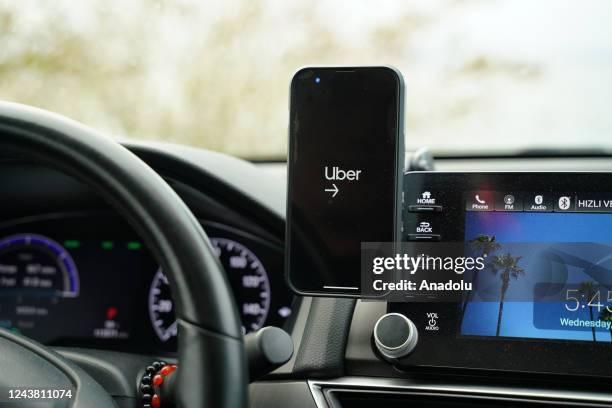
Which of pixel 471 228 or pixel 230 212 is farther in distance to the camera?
pixel 230 212

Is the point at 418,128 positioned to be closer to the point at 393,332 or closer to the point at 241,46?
the point at 241,46

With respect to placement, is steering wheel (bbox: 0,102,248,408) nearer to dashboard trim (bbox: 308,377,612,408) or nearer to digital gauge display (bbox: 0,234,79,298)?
dashboard trim (bbox: 308,377,612,408)

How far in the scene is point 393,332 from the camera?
2.92 feet

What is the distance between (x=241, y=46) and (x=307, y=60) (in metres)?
0.16

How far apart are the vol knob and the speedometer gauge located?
361 millimetres

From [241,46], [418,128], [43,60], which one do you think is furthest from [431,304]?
[43,60]

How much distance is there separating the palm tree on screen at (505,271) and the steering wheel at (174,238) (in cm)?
38

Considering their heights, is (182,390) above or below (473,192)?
below

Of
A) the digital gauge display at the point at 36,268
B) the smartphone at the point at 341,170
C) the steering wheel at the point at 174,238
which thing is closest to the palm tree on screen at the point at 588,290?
the smartphone at the point at 341,170

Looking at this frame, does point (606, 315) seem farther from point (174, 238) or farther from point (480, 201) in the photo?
point (174, 238)

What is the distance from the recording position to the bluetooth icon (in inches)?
34.5

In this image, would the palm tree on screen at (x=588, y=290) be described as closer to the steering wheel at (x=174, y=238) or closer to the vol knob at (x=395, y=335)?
the vol knob at (x=395, y=335)

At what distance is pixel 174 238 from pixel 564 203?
46cm

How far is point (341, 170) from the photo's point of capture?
82cm
